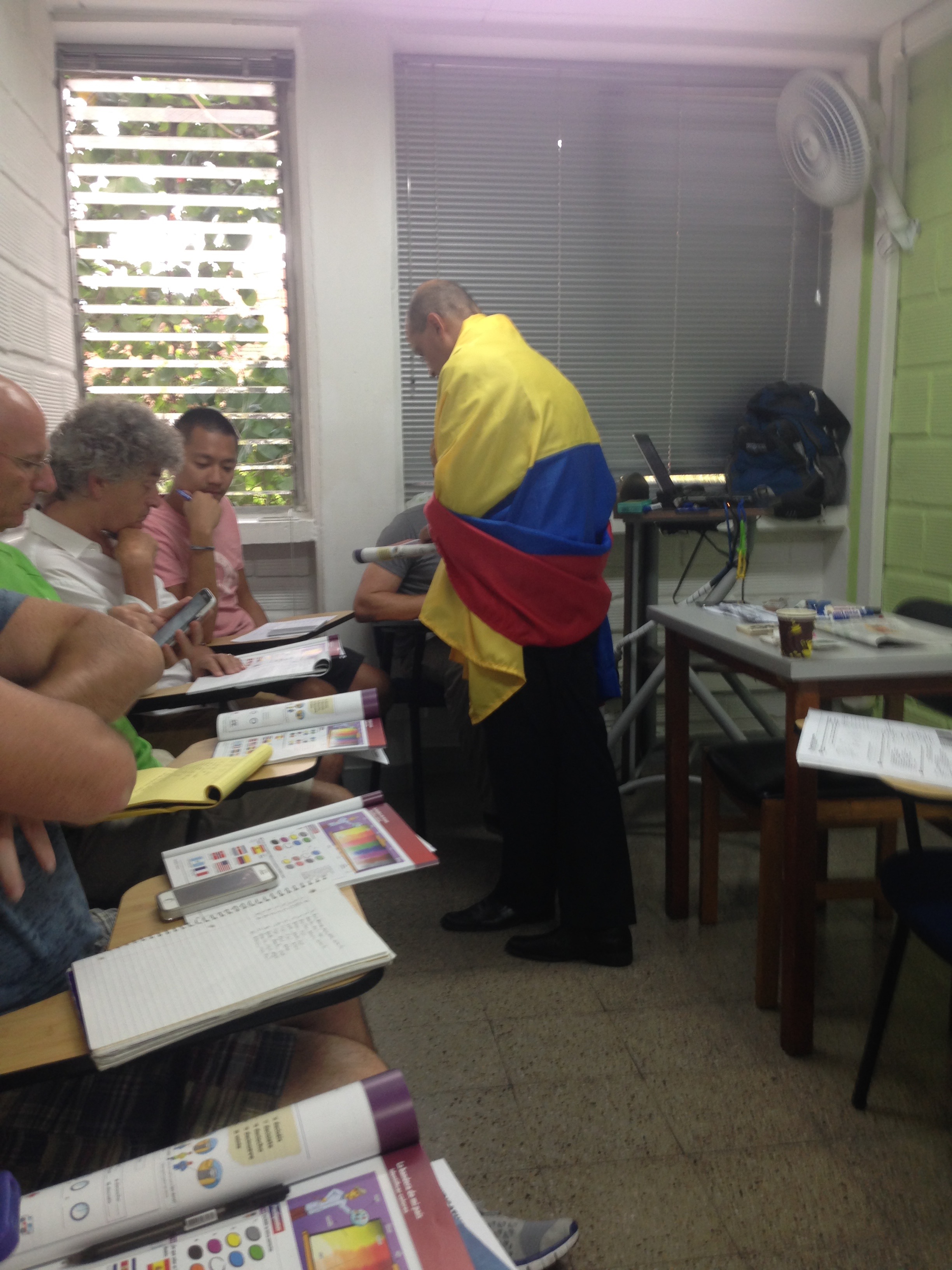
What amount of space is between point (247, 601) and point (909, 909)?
2080 mm

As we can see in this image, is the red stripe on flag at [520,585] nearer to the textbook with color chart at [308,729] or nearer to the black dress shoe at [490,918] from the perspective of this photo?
the textbook with color chart at [308,729]

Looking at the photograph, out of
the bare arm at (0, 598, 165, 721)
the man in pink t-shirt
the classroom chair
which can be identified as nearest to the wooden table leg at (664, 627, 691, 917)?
the classroom chair

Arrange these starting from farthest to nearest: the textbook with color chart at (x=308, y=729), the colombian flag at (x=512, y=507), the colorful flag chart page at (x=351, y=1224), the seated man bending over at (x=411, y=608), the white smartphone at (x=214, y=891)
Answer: the seated man bending over at (x=411, y=608) < the colombian flag at (x=512, y=507) < the textbook with color chart at (x=308, y=729) < the white smartphone at (x=214, y=891) < the colorful flag chart page at (x=351, y=1224)

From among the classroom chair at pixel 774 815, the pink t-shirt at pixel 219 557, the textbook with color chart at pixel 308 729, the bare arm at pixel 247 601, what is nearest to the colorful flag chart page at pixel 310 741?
the textbook with color chart at pixel 308 729

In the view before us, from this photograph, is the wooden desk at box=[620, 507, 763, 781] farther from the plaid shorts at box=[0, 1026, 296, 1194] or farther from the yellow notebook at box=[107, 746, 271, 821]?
the plaid shorts at box=[0, 1026, 296, 1194]

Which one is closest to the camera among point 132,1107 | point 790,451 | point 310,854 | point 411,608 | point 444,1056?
point 132,1107

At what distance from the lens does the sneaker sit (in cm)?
119

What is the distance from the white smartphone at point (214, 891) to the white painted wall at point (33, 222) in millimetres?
1853

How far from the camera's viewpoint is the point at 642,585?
119 inches

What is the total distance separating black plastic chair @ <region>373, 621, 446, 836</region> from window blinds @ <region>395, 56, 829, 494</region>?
2.29ft

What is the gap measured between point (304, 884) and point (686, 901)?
1.60 meters

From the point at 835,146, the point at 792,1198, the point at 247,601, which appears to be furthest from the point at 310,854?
the point at 835,146

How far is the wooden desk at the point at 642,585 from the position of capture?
9.53 ft

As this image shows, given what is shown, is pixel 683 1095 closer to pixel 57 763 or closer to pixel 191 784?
pixel 191 784
